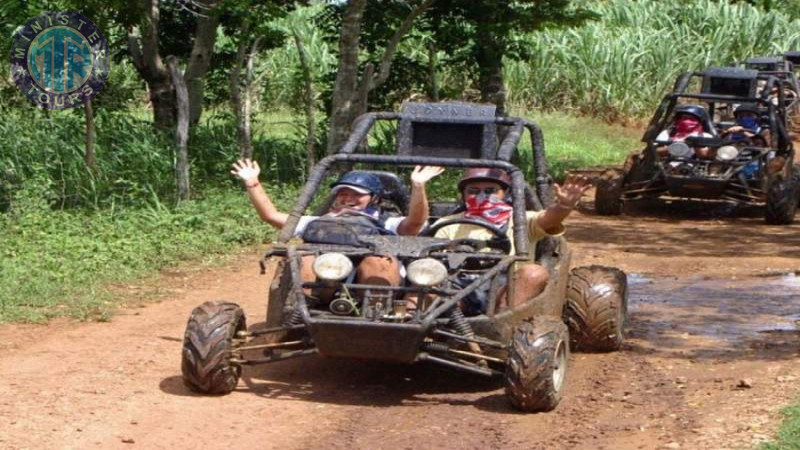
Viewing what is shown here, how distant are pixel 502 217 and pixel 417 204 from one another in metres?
0.56

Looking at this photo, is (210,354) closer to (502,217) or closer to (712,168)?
(502,217)

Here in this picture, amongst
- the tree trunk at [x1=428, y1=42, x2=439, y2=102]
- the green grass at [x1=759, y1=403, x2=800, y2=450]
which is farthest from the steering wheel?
the tree trunk at [x1=428, y1=42, x2=439, y2=102]

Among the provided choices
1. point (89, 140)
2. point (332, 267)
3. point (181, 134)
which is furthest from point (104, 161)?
point (332, 267)

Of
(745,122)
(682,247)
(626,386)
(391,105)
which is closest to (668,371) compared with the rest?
(626,386)

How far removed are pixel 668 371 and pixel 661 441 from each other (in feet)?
5.00

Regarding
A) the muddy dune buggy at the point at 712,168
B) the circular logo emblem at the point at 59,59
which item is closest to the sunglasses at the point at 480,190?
the circular logo emblem at the point at 59,59

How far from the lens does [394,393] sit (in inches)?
286

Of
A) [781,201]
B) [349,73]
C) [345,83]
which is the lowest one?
[781,201]

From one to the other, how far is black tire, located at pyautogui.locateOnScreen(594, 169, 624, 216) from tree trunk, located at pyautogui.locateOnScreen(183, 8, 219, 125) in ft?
14.5

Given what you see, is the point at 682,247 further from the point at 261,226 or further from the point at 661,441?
the point at 661,441

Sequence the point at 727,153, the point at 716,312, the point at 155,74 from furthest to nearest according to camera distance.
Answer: the point at 155,74
the point at 727,153
the point at 716,312

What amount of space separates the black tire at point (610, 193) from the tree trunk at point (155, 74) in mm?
4674

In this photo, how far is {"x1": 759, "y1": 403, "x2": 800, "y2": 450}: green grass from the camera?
586 cm

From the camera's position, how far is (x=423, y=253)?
7.29 meters
